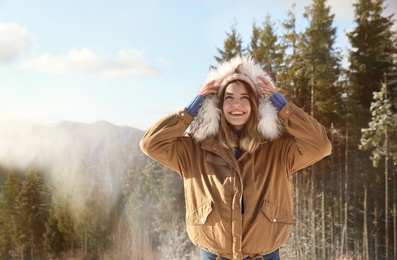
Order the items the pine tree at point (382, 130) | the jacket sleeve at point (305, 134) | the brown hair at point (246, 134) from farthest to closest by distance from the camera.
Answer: the pine tree at point (382, 130)
the brown hair at point (246, 134)
the jacket sleeve at point (305, 134)

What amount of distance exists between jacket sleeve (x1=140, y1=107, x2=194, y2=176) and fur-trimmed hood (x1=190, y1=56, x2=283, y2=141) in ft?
0.27

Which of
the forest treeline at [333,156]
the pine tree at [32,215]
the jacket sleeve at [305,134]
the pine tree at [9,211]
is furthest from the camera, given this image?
the pine tree at [32,215]

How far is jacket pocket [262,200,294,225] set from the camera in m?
2.10

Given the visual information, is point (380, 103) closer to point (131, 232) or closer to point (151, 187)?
point (151, 187)

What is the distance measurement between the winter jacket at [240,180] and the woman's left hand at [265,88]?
0.49 ft

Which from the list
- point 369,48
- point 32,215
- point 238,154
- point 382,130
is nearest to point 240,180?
point 238,154

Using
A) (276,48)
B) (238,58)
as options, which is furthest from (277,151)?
(276,48)

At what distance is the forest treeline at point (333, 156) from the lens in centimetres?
1379

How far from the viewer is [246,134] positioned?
2240 mm

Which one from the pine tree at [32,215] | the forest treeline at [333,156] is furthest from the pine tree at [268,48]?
the pine tree at [32,215]

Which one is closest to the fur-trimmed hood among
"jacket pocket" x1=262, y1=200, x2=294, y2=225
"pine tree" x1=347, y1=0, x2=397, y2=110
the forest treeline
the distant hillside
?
"jacket pocket" x1=262, y1=200, x2=294, y2=225

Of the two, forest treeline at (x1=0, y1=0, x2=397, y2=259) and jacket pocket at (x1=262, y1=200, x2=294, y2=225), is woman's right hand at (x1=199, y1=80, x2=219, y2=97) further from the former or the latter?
forest treeline at (x1=0, y1=0, x2=397, y2=259)

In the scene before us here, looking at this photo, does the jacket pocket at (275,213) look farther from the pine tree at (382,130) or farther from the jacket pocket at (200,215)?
the pine tree at (382,130)

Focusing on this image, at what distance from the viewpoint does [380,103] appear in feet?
43.0
